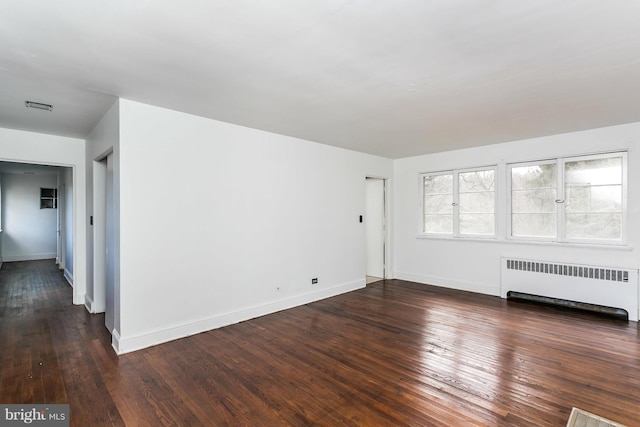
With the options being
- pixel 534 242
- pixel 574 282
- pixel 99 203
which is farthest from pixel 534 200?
pixel 99 203

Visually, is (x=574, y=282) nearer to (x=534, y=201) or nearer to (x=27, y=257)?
(x=534, y=201)

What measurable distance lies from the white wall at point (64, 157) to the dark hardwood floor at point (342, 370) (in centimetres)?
71

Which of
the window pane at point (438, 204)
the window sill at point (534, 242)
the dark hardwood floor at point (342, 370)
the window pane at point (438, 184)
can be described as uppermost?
the window pane at point (438, 184)

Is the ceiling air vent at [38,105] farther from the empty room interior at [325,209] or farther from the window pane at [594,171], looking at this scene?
the window pane at [594,171]

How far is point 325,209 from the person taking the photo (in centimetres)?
518

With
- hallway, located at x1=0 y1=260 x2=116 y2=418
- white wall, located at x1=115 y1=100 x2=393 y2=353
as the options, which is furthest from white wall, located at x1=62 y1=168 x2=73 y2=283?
white wall, located at x1=115 y1=100 x2=393 y2=353

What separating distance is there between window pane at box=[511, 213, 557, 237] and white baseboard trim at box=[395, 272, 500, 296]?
0.97 metres

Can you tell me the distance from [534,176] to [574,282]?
5.48 ft

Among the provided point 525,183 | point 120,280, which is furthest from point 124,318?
point 525,183

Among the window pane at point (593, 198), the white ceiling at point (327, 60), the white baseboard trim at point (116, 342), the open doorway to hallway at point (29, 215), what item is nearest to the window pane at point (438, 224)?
the window pane at point (593, 198)

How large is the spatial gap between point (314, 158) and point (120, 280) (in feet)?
10.3

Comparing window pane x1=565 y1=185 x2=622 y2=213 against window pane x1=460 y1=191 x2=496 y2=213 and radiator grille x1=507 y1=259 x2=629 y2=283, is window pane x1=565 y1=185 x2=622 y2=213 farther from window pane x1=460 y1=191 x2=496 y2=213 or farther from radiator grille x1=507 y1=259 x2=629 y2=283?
window pane x1=460 y1=191 x2=496 y2=213

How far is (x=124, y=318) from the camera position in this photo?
310 centimetres

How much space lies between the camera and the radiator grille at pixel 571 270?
4.13m
